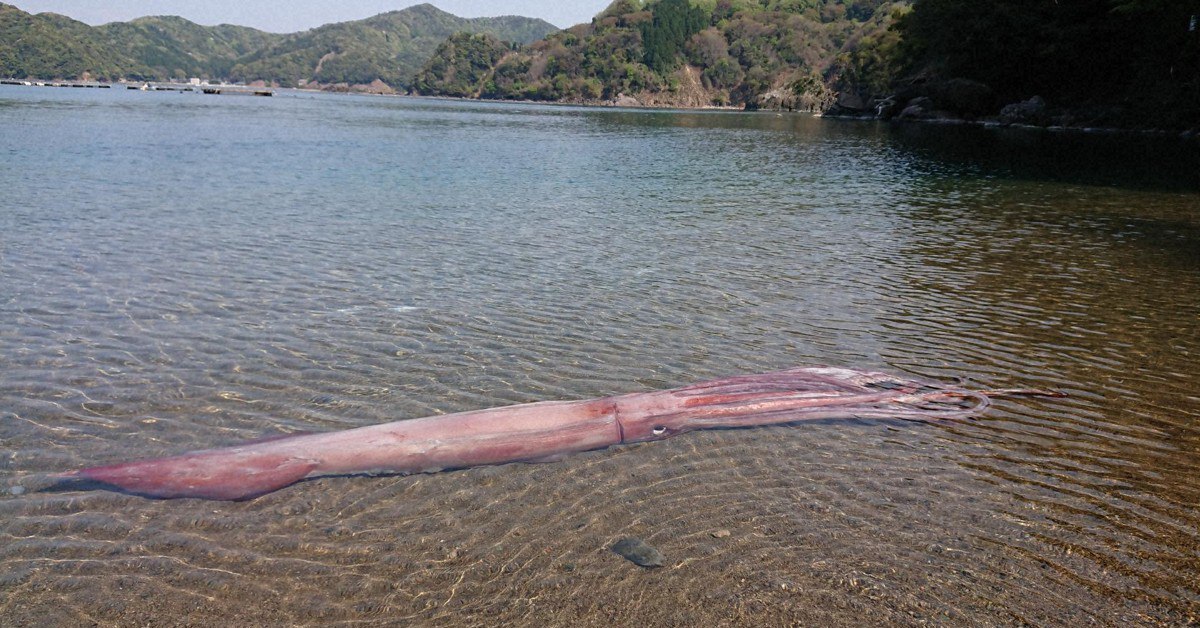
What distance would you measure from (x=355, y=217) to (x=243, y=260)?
5.60 metres

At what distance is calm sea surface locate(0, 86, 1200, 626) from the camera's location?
215 inches

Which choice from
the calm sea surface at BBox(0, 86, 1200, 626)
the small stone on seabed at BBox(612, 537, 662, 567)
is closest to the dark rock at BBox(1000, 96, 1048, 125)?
the calm sea surface at BBox(0, 86, 1200, 626)

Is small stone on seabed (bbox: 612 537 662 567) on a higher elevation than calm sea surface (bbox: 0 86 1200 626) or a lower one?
lower

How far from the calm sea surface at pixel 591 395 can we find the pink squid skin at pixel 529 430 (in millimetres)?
227

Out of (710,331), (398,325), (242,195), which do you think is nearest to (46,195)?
(242,195)

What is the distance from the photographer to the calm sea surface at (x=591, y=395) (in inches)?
215

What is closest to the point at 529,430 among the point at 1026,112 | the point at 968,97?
the point at 1026,112

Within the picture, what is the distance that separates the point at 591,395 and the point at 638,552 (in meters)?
3.11

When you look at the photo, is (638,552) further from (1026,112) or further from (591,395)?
(1026,112)

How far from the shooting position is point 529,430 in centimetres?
756

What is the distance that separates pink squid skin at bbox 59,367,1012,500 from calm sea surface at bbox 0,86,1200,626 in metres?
0.23

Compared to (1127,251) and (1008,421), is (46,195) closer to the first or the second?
(1008,421)

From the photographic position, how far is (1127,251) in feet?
60.7

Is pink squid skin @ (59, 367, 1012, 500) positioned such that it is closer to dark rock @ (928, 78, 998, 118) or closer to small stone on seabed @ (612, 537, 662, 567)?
small stone on seabed @ (612, 537, 662, 567)
